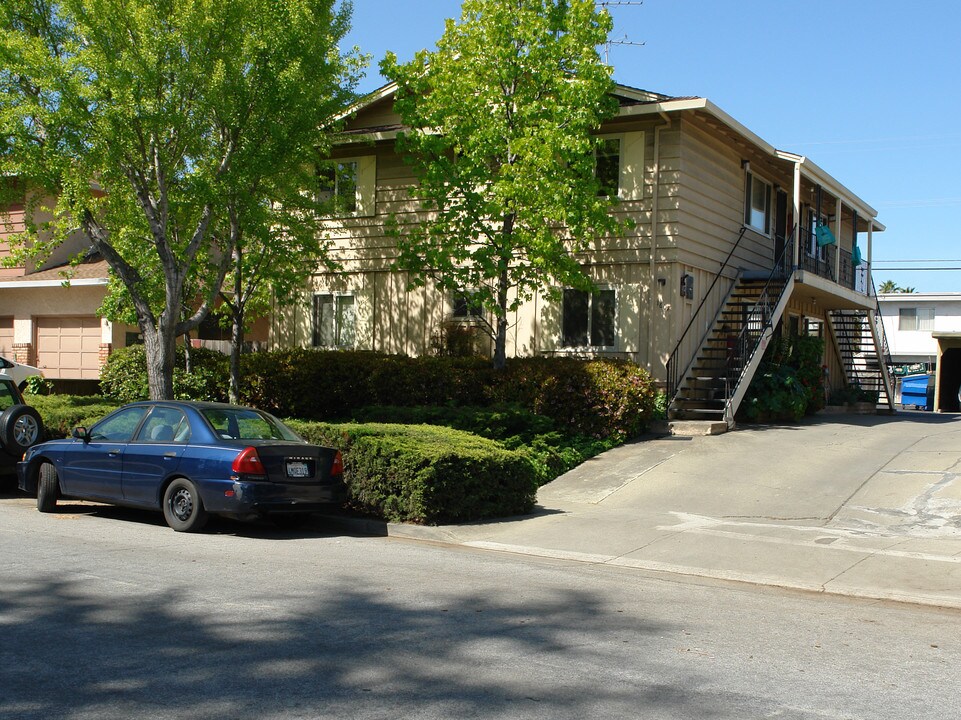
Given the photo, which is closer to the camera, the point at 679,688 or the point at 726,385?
the point at 679,688

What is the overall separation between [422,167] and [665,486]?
29.3 ft

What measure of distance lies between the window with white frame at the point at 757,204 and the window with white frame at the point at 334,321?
30.9 ft

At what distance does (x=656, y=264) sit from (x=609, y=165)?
2431mm

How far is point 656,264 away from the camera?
62.6ft

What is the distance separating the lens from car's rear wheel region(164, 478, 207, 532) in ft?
34.7

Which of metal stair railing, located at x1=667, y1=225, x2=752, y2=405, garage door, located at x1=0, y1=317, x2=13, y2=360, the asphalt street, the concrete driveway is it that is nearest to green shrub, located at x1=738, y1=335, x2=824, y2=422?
the concrete driveway

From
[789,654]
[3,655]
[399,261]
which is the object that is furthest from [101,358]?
[789,654]

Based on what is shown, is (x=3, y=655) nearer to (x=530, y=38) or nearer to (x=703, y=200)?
(x=530, y=38)

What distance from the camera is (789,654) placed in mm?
6297

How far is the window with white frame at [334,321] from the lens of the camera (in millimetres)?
22766

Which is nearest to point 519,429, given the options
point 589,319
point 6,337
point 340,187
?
point 589,319

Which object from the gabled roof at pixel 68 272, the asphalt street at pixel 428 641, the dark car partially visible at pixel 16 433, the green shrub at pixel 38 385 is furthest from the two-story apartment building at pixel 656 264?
the asphalt street at pixel 428 641

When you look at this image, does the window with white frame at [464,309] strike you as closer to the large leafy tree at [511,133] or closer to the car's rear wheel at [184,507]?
the large leafy tree at [511,133]

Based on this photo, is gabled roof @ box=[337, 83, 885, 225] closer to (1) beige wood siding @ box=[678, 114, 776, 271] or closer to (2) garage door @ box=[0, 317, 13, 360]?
(1) beige wood siding @ box=[678, 114, 776, 271]
